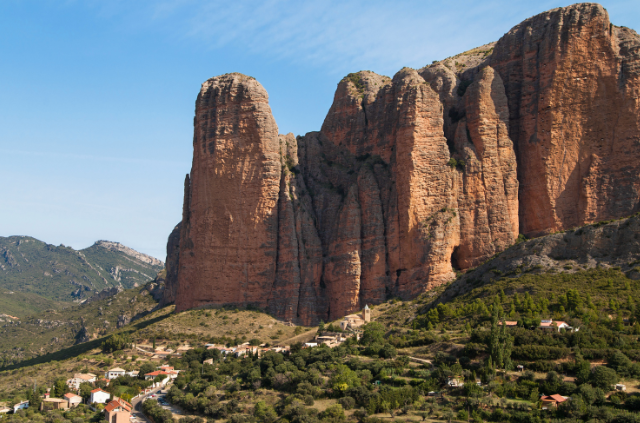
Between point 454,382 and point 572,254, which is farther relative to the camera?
point 572,254

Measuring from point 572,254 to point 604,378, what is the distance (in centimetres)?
1977

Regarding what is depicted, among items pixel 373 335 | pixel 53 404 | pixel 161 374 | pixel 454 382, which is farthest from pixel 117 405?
pixel 454 382

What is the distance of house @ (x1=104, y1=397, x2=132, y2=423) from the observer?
157 ft

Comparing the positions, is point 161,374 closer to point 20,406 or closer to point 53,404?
point 53,404

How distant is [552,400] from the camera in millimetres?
39031

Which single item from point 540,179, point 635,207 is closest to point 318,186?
point 540,179

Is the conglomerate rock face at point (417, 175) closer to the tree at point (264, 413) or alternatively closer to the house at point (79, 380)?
the house at point (79, 380)

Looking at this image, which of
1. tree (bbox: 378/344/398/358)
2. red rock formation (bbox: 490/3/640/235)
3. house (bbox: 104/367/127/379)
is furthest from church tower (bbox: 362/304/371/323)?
house (bbox: 104/367/127/379)

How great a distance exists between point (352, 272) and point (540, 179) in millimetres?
20272

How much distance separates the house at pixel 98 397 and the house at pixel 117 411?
7.60 ft

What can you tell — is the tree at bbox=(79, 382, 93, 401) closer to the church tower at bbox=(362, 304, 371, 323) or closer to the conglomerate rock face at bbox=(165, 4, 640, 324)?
the conglomerate rock face at bbox=(165, 4, 640, 324)

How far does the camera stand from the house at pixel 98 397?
176 ft

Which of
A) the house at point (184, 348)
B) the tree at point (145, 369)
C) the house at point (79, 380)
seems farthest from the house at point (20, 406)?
the house at point (184, 348)

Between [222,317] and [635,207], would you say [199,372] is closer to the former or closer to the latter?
[222,317]
